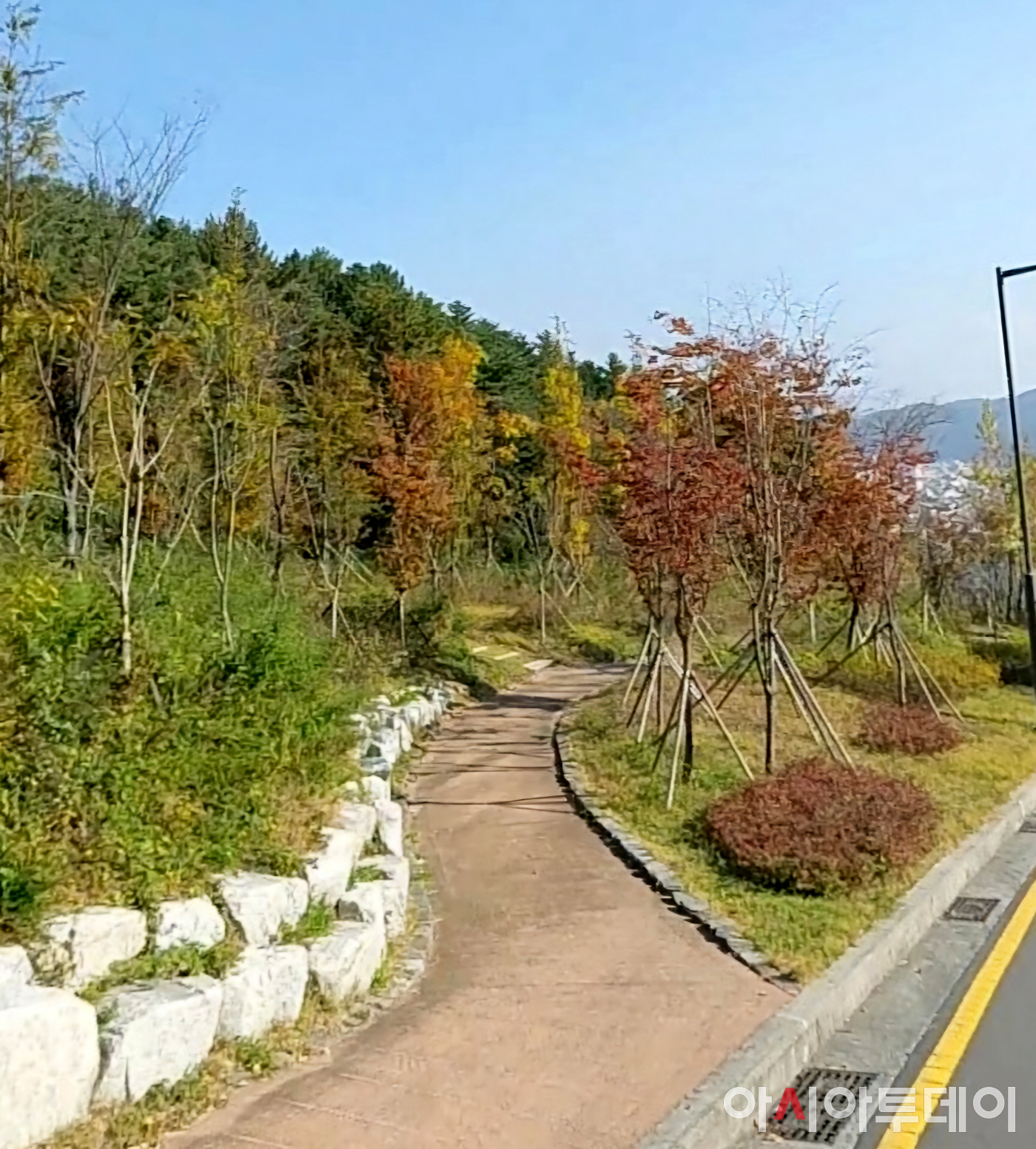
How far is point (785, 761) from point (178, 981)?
8211mm

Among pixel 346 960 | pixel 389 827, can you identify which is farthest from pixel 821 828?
pixel 346 960

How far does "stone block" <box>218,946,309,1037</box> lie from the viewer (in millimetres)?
4992

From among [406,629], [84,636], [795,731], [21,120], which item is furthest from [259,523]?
[84,636]

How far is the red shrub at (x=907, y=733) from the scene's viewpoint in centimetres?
1325

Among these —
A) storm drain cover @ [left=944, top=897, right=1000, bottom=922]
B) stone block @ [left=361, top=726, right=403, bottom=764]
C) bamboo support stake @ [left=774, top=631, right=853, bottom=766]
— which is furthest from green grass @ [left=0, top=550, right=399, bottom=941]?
bamboo support stake @ [left=774, top=631, right=853, bottom=766]

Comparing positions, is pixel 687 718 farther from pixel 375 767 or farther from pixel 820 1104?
pixel 820 1104

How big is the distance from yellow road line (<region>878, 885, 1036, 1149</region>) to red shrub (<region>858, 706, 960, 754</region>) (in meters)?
5.29

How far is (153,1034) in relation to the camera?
448 cm

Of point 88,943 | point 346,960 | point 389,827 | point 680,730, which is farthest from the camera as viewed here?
point 680,730

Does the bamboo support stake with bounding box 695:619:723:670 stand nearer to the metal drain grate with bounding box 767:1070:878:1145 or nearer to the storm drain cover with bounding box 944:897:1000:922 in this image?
the storm drain cover with bounding box 944:897:1000:922

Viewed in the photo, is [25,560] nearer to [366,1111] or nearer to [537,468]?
[366,1111]

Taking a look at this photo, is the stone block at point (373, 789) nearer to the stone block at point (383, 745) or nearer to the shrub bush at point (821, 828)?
the stone block at point (383, 745)

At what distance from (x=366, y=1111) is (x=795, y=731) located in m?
9.97

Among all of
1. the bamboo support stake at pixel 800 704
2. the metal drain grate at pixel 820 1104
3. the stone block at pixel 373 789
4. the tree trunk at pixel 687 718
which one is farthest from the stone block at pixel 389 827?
the bamboo support stake at pixel 800 704
